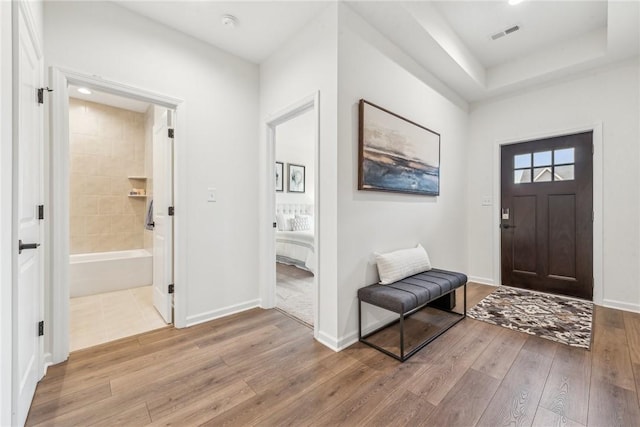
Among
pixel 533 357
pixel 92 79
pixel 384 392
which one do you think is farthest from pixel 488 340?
pixel 92 79

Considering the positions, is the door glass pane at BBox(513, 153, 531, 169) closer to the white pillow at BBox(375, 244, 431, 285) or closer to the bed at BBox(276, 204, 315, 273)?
the white pillow at BBox(375, 244, 431, 285)

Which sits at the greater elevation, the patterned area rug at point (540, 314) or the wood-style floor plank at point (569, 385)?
the patterned area rug at point (540, 314)

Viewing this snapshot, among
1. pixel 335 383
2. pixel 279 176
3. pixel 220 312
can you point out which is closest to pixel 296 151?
pixel 279 176

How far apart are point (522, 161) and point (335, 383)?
3.77m

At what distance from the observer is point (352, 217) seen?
2254mm

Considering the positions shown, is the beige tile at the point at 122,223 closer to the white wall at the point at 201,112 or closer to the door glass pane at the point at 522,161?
the white wall at the point at 201,112

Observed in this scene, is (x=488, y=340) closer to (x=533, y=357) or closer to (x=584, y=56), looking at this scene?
(x=533, y=357)

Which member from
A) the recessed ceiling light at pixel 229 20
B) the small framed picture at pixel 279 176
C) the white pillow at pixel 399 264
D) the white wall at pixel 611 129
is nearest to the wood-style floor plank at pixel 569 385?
the white pillow at pixel 399 264

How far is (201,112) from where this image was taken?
2600 millimetres

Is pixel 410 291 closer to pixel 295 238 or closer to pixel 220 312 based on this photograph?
pixel 220 312

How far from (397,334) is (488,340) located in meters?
0.74

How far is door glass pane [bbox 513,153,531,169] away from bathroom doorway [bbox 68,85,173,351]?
4313 mm
